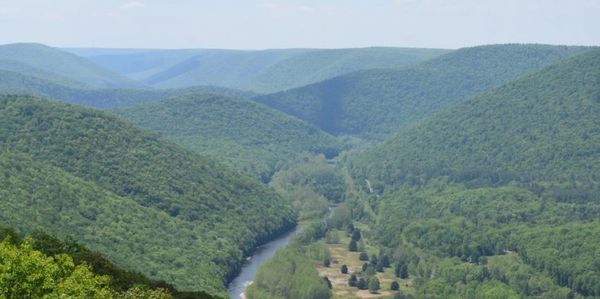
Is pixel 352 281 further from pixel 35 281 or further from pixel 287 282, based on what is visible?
pixel 35 281

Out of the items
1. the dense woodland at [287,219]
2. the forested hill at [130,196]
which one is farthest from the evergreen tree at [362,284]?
the forested hill at [130,196]

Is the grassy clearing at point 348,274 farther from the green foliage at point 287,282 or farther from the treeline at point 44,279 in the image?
the treeline at point 44,279

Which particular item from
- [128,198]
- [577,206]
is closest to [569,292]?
[577,206]

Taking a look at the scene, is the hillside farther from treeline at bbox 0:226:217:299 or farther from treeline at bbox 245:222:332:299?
treeline at bbox 0:226:217:299

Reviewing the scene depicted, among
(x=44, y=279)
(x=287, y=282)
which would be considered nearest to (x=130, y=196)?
(x=287, y=282)

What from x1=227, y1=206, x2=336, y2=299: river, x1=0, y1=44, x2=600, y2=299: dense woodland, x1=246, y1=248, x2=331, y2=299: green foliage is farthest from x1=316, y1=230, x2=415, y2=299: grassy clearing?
x1=227, y1=206, x2=336, y2=299: river
